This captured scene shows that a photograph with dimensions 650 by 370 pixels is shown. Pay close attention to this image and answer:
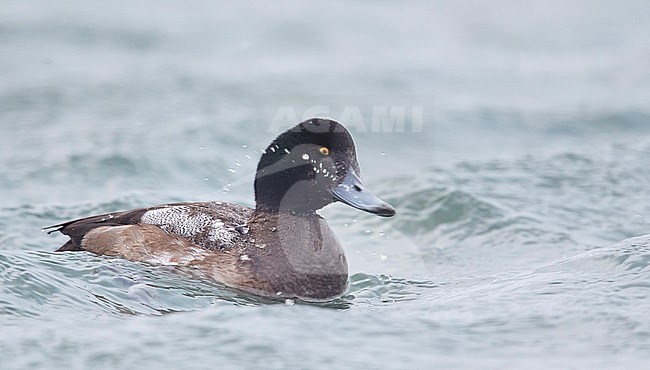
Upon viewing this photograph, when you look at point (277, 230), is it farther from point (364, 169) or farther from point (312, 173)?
point (364, 169)

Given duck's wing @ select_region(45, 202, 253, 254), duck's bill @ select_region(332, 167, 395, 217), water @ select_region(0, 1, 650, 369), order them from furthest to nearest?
duck's wing @ select_region(45, 202, 253, 254) < duck's bill @ select_region(332, 167, 395, 217) < water @ select_region(0, 1, 650, 369)

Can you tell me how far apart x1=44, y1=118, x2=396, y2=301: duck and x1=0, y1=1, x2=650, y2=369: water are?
151 millimetres

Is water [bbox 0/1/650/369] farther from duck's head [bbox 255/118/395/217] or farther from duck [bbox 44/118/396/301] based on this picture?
duck's head [bbox 255/118/395/217]

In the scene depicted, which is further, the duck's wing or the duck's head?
the duck's wing

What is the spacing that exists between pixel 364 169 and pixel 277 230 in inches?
163

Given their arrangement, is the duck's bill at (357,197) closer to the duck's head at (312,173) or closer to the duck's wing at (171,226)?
the duck's head at (312,173)

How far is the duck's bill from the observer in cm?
677

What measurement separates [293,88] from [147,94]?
1659 millimetres

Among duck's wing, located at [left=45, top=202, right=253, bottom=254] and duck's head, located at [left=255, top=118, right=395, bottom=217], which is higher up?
duck's head, located at [left=255, top=118, right=395, bottom=217]

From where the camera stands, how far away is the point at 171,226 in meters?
7.04

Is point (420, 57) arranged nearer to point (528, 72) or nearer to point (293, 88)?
point (528, 72)

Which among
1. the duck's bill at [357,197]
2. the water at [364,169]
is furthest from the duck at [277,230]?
the water at [364,169]

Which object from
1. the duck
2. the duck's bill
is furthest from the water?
the duck's bill

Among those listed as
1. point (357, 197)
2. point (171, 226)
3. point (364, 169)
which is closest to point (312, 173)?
point (357, 197)
